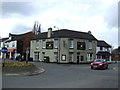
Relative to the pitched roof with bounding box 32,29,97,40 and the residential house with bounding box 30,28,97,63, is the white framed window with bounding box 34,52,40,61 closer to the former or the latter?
the residential house with bounding box 30,28,97,63

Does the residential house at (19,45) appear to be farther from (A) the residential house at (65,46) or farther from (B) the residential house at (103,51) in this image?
(B) the residential house at (103,51)

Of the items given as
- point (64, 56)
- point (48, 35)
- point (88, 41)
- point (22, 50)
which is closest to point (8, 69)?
point (64, 56)

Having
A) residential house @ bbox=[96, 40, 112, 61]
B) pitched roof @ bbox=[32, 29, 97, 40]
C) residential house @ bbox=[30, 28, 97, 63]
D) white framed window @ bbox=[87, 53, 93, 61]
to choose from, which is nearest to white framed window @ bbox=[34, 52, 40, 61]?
residential house @ bbox=[30, 28, 97, 63]

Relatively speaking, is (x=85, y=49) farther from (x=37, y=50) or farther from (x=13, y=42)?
(x=13, y=42)

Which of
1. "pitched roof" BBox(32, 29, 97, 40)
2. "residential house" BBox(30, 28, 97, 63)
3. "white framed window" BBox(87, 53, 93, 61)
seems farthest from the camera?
"white framed window" BBox(87, 53, 93, 61)

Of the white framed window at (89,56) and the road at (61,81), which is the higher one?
the white framed window at (89,56)

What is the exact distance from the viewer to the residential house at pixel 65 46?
4259cm

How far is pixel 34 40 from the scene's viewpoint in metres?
50.6

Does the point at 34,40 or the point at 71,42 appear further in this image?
the point at 34,40

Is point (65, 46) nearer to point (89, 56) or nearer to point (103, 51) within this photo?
point (89, 56)

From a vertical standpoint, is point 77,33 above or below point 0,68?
above

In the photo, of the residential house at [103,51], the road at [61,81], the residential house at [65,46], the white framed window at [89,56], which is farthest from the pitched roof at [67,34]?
the road at [61,81]

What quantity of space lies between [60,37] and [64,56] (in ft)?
14.9

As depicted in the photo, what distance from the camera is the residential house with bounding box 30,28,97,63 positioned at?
42.6 m
